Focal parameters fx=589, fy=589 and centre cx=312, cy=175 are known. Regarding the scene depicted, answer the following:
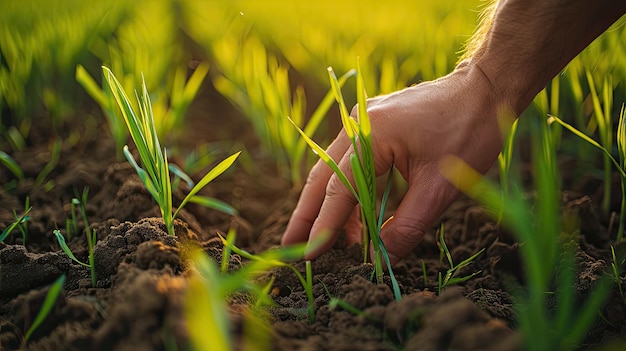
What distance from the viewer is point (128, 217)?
1.59 metres

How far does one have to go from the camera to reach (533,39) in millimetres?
1354

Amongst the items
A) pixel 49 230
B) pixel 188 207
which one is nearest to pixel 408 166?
pixel 188 207

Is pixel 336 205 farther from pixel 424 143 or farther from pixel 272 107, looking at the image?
pixel 272 107

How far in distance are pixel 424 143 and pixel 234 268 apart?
1.72ft

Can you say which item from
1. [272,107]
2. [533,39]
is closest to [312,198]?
[272,107]

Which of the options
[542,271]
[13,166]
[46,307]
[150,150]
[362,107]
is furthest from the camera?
[13,166]

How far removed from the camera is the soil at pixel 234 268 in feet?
2.83

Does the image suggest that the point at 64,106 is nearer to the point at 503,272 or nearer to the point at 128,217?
the point at 128,217

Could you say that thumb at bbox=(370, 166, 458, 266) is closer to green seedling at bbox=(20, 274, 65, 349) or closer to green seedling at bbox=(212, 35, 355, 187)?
green seedling at bbox=(212, 35, 355, 187)

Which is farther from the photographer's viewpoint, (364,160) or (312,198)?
(312,198)

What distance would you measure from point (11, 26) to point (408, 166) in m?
2.51

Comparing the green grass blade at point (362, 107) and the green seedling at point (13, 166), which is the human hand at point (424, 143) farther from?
the green seedling at point (13, 166)

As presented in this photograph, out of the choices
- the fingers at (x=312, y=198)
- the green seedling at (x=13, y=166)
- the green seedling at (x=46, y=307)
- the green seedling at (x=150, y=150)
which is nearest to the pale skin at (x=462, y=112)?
the fingers at (x=312, y=198)

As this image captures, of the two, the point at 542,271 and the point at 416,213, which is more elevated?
the point at 542,271
